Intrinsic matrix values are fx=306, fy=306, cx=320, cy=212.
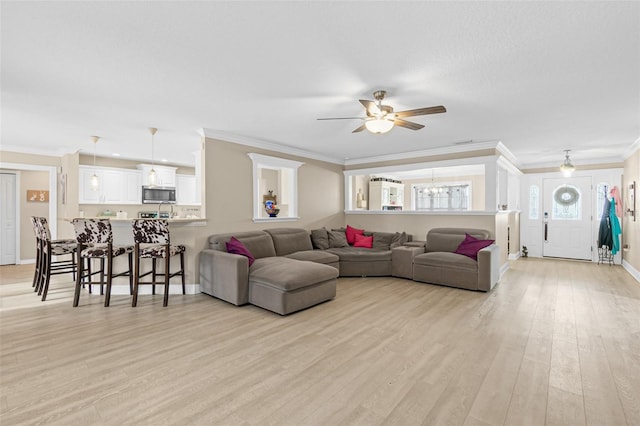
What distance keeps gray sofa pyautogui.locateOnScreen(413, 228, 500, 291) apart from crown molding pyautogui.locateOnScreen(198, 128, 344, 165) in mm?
2916

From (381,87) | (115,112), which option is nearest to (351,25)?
(381,87)

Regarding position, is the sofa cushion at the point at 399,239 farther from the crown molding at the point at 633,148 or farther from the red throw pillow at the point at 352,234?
the crown molding at the point at 633,148

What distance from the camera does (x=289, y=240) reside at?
18.0ft

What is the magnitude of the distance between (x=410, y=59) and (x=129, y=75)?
2.44m

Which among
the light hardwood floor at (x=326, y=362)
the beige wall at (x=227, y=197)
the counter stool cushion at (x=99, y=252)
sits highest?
the beige wall at (x=227, y=197)

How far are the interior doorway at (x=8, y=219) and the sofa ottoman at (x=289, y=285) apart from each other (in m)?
6.35

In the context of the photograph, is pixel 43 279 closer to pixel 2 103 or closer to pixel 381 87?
pixel 2 103

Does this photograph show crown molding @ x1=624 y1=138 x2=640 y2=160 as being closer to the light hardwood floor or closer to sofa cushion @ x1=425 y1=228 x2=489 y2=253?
the light hardwood floor

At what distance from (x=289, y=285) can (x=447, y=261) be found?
271 cm

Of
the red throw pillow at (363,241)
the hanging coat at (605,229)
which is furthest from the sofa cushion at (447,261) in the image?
the hanging coat at (605,229)

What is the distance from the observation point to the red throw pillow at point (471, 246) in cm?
485

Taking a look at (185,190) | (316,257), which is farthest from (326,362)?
(185,190)

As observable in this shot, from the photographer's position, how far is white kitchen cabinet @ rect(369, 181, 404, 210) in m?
8.41

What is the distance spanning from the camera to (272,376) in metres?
2.26
